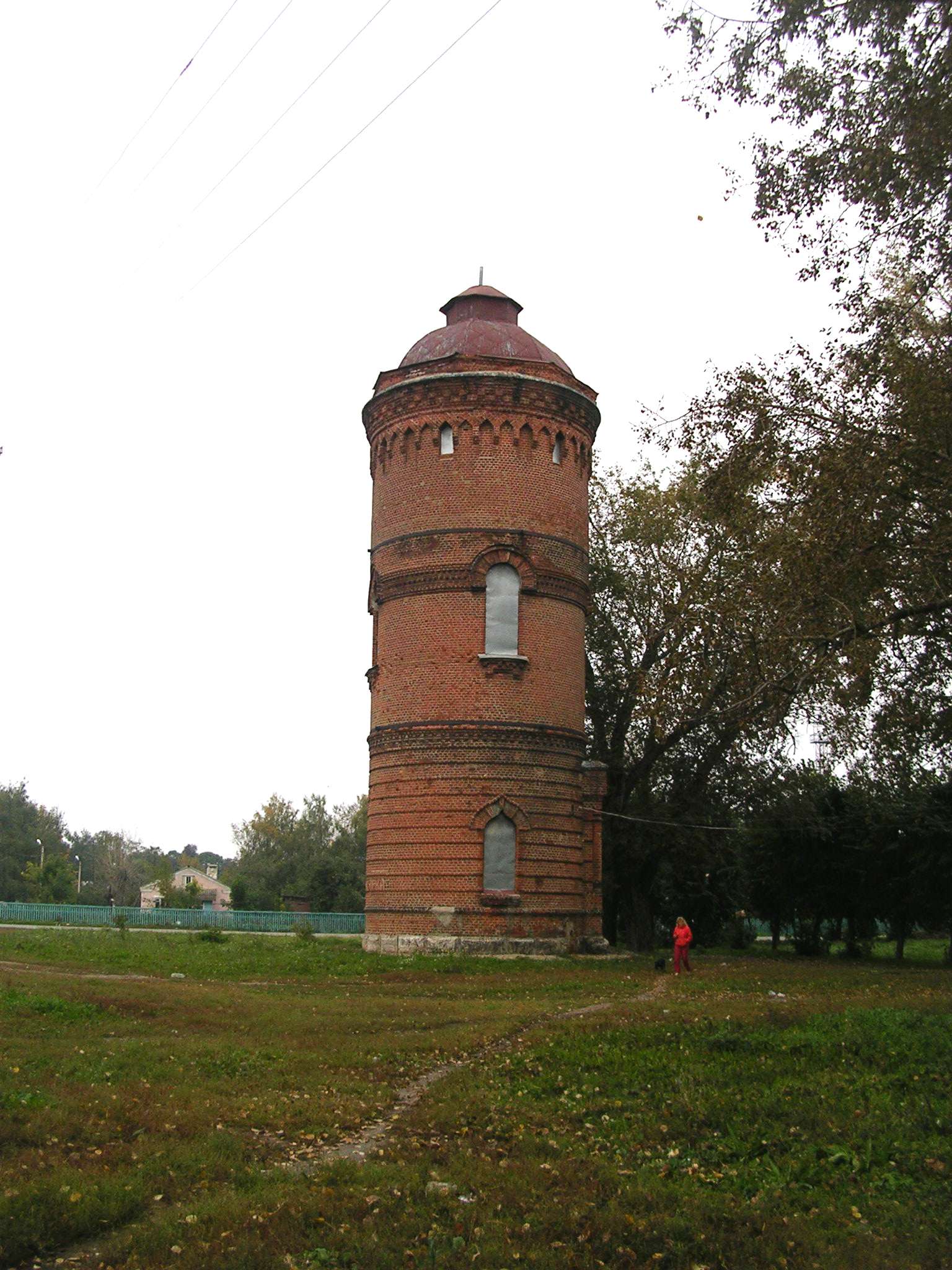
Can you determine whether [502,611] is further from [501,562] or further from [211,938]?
[211,938]

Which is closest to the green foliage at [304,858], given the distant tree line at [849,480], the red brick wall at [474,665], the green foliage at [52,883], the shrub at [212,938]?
the green foliage at [52,883]

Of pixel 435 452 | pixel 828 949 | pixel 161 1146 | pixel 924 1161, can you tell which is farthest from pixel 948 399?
pixel 828 949

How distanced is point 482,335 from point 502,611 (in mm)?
6321

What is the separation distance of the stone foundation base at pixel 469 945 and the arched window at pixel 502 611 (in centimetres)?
589

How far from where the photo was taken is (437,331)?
94.3 ft

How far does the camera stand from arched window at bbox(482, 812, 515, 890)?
2569 cm

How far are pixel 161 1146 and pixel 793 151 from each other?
11411mm

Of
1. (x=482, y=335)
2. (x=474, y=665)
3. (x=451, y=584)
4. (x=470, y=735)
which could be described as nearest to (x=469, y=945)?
(x=470, y=735)

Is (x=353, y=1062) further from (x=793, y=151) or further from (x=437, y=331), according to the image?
(x=437, y=331)

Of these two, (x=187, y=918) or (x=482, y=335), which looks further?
(x=187, y=918)

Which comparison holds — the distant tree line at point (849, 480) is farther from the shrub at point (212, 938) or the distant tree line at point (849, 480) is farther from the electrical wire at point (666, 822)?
the shrub at point (212, 938)

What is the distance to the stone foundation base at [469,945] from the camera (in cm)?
2519

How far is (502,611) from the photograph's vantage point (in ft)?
87.2

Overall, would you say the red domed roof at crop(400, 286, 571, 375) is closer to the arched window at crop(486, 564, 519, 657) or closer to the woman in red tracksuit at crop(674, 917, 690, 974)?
the arched window at crop(486, 564, 519, 657)
